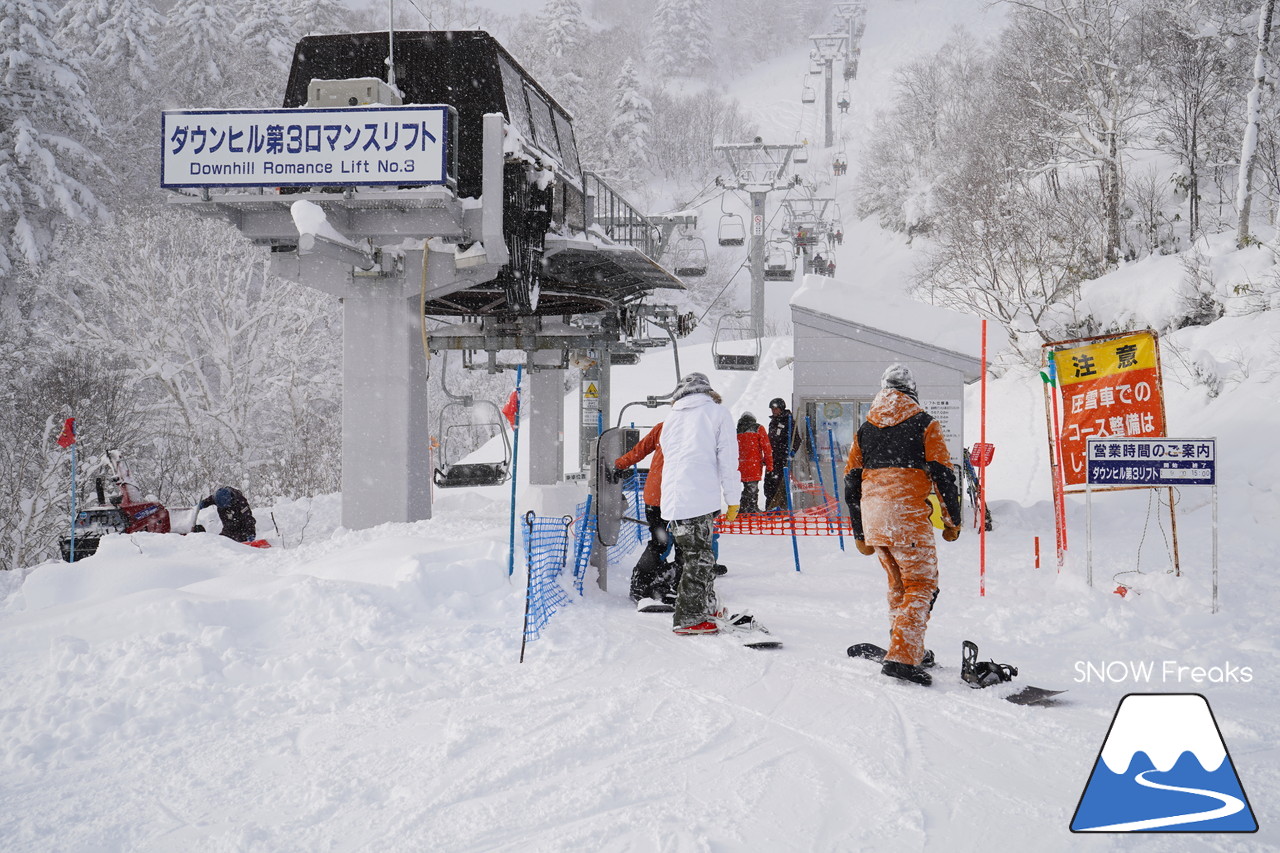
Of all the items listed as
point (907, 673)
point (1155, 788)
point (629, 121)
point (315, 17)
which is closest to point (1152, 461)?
point (907, 673)

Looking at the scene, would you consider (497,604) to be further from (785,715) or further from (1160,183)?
(1160,183)

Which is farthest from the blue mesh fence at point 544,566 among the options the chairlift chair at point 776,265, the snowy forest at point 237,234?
the chairlift chair at point 776,265

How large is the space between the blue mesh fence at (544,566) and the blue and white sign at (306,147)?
13.2 feet

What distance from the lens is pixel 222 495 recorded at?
34.3 ft

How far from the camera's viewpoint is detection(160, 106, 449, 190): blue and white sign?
8.72 meters

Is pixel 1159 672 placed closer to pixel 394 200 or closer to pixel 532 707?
pixel 532 707

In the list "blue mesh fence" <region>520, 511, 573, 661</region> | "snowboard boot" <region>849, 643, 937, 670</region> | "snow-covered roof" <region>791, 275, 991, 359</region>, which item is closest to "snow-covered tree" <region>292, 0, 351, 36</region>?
"snow-covered roof" <region>791, 275, 991, 359</region>

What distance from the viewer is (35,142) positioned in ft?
92.3

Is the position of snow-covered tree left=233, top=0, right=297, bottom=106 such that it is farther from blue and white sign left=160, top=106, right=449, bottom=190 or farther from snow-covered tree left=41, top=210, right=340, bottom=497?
blue and white sign left=160, top=106, right=449, bottom=190

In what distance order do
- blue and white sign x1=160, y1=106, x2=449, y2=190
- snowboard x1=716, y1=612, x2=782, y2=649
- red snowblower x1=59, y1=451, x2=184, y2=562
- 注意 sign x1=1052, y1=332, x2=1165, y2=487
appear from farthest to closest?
red snowblower x1=59, y1=451, x2=184, y2=562, blue and white sign x1=160, y1=106, x2=449, y2=190, 注意 sign x1=1052, y1=332, x2=1165, y2=487, snowboard x1=716, y1=612, x2=782, y2=649

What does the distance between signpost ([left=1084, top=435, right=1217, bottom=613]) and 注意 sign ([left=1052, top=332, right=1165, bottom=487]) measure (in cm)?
63

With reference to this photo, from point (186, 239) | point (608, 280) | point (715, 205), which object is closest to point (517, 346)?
point (608, 280)

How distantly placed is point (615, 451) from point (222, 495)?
5982 millimetres

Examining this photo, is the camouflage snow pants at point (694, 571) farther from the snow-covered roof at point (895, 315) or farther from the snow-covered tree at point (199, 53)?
the snow-covered tree at point (199, 53)
